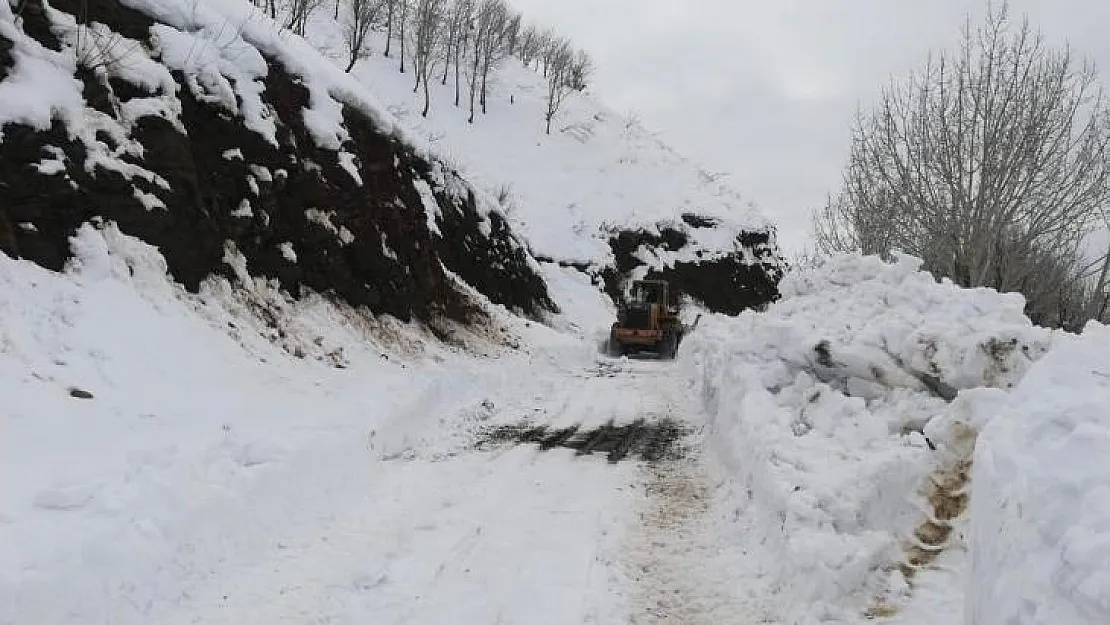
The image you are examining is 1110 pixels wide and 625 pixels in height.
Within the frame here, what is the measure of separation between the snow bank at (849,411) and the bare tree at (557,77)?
153ft

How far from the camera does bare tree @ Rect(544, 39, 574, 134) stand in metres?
56.4

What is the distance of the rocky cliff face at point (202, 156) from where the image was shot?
8992 mm

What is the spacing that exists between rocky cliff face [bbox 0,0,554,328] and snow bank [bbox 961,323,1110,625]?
9.27m

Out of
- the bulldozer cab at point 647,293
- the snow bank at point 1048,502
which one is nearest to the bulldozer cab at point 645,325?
the bulldozer cab at point 647,293

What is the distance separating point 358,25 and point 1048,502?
55.8 m

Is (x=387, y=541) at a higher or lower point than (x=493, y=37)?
lower

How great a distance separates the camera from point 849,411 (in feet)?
25.2

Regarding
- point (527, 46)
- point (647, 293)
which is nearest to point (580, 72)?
point (527, 46)

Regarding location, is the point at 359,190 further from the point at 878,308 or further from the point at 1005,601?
the point at 1005,601

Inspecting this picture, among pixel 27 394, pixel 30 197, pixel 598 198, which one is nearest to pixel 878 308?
pixel 27 394

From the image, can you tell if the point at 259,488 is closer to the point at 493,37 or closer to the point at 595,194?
the point at 595,194

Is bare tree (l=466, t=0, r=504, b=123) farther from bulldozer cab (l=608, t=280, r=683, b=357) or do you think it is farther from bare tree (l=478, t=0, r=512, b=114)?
bulldozer cab (l=608, t=280, r=683, b=357)

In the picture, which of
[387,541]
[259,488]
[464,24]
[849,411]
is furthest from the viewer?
[464,24]

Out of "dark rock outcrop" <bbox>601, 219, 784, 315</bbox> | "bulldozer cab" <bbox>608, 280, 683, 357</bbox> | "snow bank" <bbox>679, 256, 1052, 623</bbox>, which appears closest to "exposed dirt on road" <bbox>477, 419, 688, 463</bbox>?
"snow bank" <bbox>679, 256, 1052, 623</bbox>
